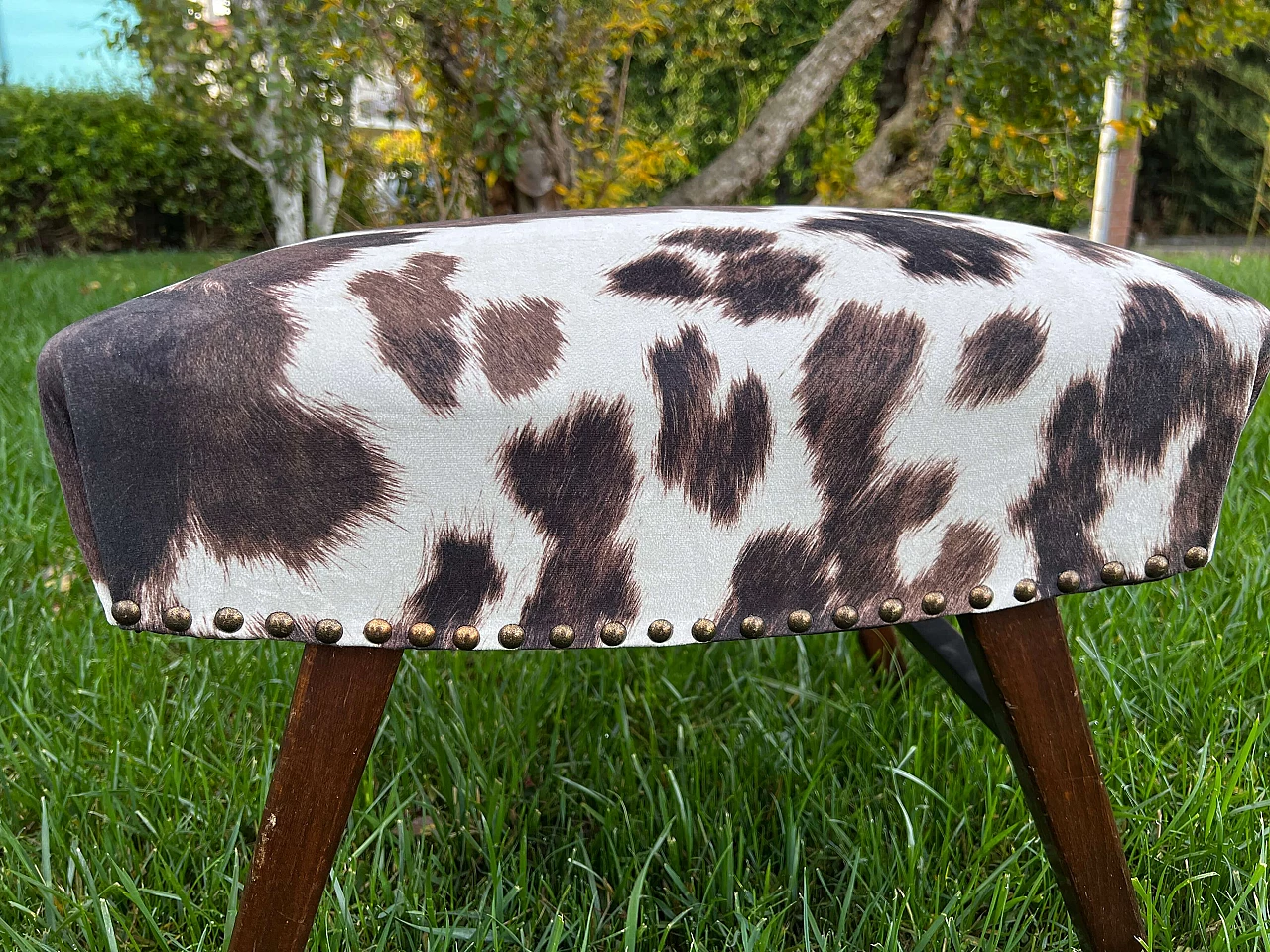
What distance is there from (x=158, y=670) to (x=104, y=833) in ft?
1.26

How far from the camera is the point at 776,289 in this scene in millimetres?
646

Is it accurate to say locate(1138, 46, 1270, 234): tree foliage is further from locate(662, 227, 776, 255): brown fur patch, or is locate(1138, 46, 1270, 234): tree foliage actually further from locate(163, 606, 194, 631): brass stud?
locate(163, 606, 194, 631): brass stud

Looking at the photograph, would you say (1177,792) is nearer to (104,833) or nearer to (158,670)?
(104,833)

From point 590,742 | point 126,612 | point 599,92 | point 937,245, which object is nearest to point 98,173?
point 599,92

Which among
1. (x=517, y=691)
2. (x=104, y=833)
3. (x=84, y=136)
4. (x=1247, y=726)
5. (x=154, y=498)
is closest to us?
(x=154, y=498)

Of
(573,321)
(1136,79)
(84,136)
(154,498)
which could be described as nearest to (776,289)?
(573,321)

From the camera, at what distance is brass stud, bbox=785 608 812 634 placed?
0.65 meters

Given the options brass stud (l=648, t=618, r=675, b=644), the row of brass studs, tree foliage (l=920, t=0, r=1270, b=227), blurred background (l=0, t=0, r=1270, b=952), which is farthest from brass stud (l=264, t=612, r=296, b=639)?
tree foliage (l=920, t=0, r=1270, b=227)

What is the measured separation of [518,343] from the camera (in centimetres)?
60

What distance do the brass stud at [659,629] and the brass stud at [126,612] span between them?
327 millimetres

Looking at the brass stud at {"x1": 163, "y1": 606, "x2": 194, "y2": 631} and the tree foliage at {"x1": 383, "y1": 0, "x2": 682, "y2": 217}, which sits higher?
the tree foliage at {"x1": 383, "y1": 0, "x2": 682, "y2": 217}

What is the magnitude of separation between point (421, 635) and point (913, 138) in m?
2.72

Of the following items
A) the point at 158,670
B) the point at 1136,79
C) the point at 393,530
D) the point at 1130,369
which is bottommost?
the point at 158,670

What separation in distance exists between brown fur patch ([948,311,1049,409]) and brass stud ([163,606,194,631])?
523 millimetres
